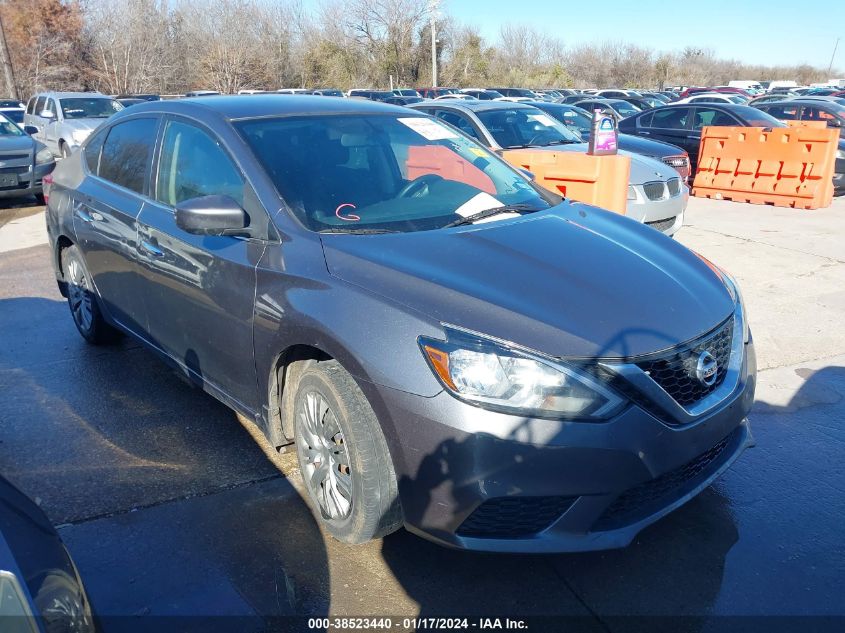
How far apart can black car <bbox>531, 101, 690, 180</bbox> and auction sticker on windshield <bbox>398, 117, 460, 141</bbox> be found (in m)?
6.55

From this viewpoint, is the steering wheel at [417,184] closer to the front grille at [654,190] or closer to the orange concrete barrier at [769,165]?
the front grille at [654,190]

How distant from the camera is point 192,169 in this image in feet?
12.0

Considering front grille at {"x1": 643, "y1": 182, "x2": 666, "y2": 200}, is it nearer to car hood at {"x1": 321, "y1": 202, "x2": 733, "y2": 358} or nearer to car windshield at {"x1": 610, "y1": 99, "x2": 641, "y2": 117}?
car hood at {"x1": 321, "y1": 202, "x2": 733, "y2": 358}

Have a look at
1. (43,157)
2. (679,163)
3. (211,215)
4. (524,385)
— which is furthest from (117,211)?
(43,157)

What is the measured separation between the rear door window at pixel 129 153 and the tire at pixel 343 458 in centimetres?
189

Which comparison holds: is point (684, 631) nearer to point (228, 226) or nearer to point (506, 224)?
point (506, 224)

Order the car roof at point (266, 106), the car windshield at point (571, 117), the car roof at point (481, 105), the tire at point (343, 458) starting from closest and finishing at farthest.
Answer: the tire at point (343, 458) → the car roof at point (266, 106) → the car roof at point (481, 105) → the car windshield at point (571, 117)

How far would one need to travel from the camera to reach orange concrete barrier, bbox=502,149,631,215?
6297mm

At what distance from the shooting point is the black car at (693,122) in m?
12.5

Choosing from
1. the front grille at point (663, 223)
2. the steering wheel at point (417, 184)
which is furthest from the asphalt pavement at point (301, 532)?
the front grille at point (663, 223)

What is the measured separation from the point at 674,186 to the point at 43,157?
10308 millimetres

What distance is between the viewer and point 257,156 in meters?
3.29

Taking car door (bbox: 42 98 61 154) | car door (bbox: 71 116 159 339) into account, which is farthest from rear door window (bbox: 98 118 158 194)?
car door (bbox: 42 98 61 154)

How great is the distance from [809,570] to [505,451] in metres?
1.43
